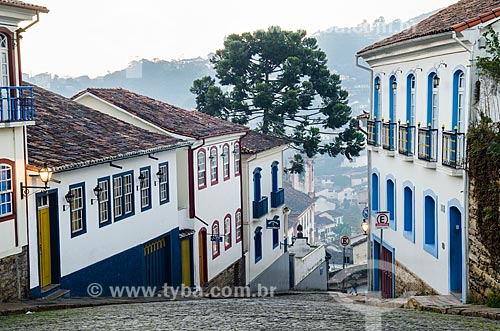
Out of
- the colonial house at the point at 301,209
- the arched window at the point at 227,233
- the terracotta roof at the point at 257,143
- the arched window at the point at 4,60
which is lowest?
the colonial house at the point at 301,209

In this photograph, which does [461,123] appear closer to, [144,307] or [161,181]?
[144,307]

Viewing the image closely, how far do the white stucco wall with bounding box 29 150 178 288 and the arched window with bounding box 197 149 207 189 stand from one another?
176 centimetres

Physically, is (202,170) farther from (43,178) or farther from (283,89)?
(283,89)

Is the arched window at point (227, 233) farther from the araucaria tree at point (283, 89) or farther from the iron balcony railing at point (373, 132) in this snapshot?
the araucaria tree at point (283, 89)

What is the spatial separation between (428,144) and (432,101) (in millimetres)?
1099

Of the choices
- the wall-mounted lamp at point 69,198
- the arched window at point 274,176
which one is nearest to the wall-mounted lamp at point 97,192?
the wall-mounted lamp at point 69,198

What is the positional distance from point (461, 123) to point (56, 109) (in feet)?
34.0

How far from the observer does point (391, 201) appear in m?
23.5

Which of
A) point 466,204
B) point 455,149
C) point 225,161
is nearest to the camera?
point 466,204

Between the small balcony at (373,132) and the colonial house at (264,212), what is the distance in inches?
255

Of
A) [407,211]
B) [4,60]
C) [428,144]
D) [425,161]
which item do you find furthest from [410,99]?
[4,60]

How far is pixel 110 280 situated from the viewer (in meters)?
19.5

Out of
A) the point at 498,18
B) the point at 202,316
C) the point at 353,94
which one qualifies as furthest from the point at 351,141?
the point at 353,94

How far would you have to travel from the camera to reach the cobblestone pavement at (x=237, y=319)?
1145 centimetres
